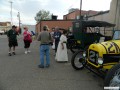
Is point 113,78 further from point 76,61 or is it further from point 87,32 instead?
point 87,32

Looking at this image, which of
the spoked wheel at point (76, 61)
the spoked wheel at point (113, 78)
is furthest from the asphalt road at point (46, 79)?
the spoked wheel at point (113, 78)

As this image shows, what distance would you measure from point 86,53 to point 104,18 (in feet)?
45.8

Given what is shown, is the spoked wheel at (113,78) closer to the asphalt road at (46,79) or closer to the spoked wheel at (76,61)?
the asphalt road at (46,79)

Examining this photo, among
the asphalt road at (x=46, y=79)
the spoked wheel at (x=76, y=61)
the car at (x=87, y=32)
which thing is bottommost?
the asphalt road at (x=46, y=79)

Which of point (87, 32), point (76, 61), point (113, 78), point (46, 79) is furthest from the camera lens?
point (87, 32)

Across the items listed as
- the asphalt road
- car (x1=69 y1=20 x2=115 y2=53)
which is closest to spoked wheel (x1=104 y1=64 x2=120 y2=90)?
the asphalt road

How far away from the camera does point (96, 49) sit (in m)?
6.43

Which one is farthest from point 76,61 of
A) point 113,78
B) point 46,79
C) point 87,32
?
point 87,32

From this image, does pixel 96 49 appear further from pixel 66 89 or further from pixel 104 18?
pixel 104 18

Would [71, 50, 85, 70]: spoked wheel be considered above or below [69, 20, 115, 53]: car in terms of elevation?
below


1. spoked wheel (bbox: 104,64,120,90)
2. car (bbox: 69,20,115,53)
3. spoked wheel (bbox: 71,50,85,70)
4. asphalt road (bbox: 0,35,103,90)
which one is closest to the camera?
spoked wheel (bbox: 104,64,120,90)

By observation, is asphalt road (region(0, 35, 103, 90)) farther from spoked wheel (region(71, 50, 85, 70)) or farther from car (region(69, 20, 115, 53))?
car (region(69, 20, 115, 53))

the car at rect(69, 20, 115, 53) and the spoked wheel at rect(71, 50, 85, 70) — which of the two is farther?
the car at rect(69, 20, 115, 53)

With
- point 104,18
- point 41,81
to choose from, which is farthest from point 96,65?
point 104,18
